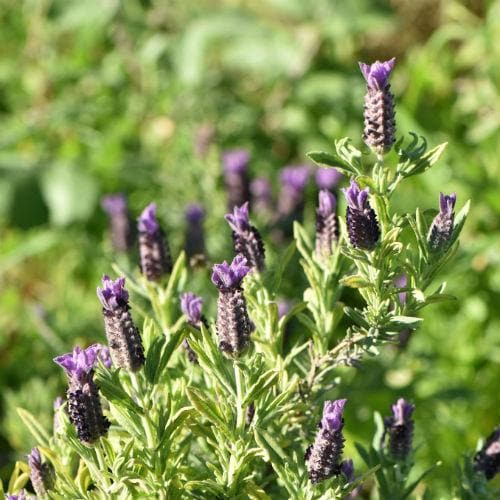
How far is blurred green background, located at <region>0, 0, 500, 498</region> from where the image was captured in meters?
1.71

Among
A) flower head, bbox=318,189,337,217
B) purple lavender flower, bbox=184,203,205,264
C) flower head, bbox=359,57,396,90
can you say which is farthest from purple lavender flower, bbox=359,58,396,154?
purple lavender flower, bbox=184,203,205,264

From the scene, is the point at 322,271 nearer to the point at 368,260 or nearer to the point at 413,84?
the point at 368,260

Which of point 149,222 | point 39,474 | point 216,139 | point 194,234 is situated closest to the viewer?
point 39,474

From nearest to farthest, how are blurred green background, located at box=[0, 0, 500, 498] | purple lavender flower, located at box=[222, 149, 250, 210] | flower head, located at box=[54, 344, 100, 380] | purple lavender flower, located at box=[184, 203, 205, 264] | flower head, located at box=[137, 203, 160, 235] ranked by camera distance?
1. flower head, located at box=[54, 344, 100, 380]
2. flower head, located at box=[137, 203, 160, 235]
3. purple lavender flower, located at box=[184, 203, 205, 264]
4. purple lavender flower, located at box=[222, 149, 250, 210]
5. blurred green background, located at box=[0, 0, 500, 498]

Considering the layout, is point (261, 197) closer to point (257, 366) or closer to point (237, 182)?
point (237, 182)

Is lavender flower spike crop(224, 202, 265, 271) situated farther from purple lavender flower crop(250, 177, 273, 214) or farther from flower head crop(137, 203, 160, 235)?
purple lavender flower crop(250, 177, 273, 214)

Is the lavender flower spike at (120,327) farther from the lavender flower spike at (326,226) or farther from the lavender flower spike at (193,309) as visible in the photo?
the lavender flower spike at (326,226)

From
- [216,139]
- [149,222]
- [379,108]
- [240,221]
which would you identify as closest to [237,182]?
[216,139]

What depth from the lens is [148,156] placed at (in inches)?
92.6

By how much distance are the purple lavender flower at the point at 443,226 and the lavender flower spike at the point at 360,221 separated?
2.0 inches

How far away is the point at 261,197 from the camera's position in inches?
66.4

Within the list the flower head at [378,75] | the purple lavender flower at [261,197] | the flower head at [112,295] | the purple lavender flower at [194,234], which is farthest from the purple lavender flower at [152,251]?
the purple lavender flower at [261,197]

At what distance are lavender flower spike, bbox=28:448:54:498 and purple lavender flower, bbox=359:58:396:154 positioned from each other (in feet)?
1.34

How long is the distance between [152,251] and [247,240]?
0.47 feet
